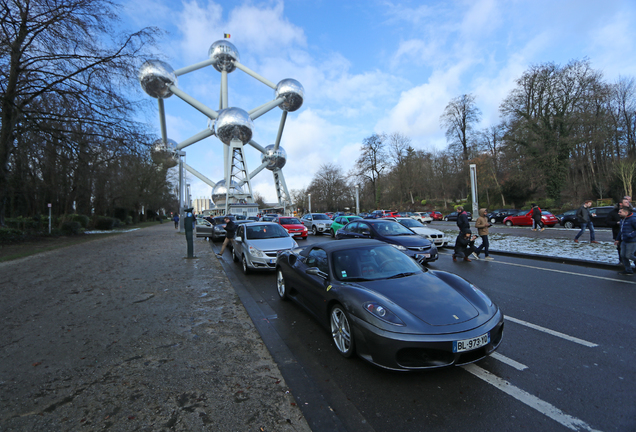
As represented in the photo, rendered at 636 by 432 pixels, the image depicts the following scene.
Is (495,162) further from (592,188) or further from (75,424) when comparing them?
(75,424)

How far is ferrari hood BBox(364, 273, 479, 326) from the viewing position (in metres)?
3.49

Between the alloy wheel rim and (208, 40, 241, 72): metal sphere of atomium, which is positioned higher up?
(208, 40, 241, 72): metal sphere of atomium

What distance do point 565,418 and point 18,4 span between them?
18.5 metres

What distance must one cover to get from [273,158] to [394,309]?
6340cm

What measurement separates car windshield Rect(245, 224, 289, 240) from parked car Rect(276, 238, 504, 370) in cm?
535

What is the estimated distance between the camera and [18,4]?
12.2m

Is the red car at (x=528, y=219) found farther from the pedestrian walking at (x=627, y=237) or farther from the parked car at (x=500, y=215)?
the pedestrian walking at (x=627, y=237)

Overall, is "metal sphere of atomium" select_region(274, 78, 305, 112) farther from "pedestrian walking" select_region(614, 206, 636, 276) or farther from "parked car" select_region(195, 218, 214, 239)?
"pedestrian walking" select_region(614, 206, 636, 276)

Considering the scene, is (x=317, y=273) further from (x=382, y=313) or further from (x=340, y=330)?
(x=382, y=313)

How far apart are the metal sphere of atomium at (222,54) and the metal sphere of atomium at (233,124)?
11453 mm

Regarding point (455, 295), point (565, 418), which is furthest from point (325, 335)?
point (565, 418)

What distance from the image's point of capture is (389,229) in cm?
1149

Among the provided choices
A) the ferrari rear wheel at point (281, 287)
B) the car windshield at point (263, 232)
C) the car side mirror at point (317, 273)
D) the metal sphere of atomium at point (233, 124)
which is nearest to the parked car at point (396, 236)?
the car windshield at point (263, 232)

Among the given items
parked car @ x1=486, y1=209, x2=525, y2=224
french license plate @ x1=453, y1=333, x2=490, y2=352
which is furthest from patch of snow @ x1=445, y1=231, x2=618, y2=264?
parked car @ x1=486, y1=209, x2=525, y2=224
